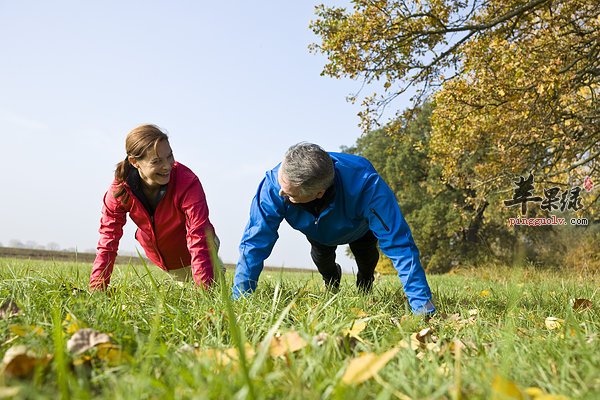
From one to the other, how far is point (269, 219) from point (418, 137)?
23.8 metres

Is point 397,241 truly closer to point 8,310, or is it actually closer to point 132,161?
point 132,161

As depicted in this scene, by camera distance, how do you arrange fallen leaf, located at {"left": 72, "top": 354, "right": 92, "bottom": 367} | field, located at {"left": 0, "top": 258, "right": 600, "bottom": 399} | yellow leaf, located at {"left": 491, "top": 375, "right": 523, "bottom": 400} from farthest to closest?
1. fallen leaf, located at {"left": 72, "top": 354, "right": 92, "bottom": 367}
2. field, located at {"left": 0, "top": 258, "right": 600, "bottom": 399}
3. yellow leaf, located at {"left": 491, "top": 375, "right": 523, "bottom": 400}

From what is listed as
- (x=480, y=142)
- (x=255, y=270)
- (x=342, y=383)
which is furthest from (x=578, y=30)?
(x=342, y=383)

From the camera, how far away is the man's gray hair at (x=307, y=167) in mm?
3176

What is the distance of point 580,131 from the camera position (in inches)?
436

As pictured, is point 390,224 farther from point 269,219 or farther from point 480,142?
point 480,142

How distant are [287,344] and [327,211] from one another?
2269 millimetres

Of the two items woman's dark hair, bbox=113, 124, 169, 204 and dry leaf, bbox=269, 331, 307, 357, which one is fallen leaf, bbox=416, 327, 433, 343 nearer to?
dry leaf, bbox=269, 331, 307, 357

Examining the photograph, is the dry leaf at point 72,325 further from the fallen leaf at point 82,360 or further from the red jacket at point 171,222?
the red jacket at point 171,222

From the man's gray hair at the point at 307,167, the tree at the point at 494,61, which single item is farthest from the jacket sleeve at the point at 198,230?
the tree at the point at 494,61

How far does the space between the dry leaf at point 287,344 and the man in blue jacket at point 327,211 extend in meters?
1.58

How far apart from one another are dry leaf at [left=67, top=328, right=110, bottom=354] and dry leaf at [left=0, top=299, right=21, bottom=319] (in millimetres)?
570

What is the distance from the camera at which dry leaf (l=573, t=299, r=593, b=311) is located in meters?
3.21

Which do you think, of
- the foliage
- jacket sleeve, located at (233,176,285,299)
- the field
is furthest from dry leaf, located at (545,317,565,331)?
the foliage
